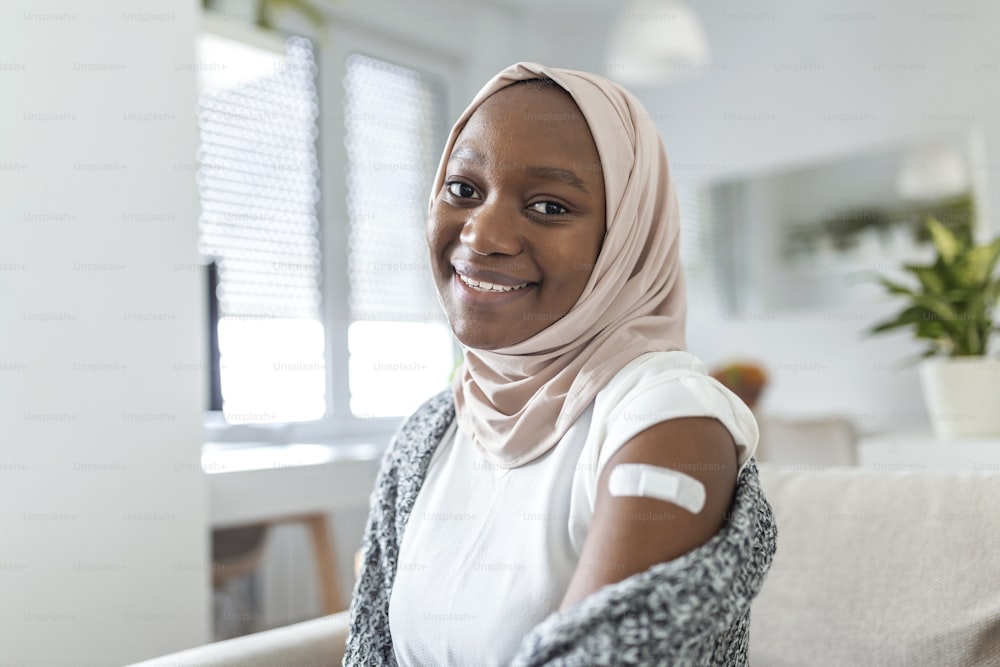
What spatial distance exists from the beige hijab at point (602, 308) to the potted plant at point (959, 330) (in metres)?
1.26

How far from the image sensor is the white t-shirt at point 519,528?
0.82 meters

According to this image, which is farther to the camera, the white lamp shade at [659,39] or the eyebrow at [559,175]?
the white lamp shade at [659,39]

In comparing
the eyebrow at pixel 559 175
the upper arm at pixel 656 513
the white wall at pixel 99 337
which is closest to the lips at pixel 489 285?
the eyebrow at pixel 559 175

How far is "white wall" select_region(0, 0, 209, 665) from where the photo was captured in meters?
1.43

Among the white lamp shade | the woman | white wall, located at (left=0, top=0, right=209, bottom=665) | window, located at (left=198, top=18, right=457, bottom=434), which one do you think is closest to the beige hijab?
the woman

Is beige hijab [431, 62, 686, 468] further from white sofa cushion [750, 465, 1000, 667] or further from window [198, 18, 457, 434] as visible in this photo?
window [198, 18, 457, 434]

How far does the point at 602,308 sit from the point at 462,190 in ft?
0.66

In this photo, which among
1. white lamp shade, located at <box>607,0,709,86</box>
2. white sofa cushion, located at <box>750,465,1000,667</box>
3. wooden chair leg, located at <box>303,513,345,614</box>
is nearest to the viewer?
white sofa cushion, located at <box>750,465,1000,667</box>

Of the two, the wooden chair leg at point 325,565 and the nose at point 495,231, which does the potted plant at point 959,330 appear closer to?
the nose at point 495,231

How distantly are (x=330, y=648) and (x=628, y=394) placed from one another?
661 mm

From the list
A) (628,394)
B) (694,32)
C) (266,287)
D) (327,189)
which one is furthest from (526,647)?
(327,189)

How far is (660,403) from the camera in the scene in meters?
0.80

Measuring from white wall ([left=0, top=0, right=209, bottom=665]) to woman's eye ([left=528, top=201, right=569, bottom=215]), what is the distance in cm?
98

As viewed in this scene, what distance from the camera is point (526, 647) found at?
74cm
